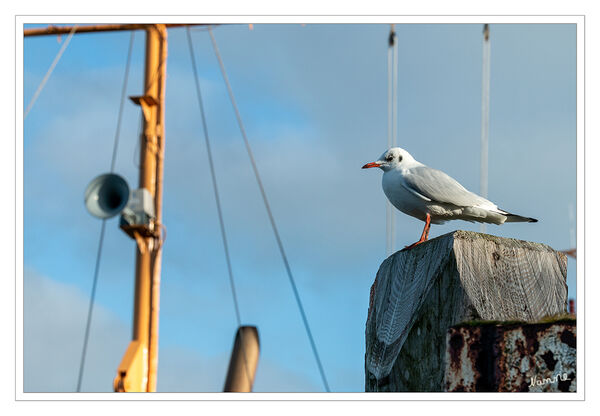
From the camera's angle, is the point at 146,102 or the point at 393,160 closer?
the point at 393,160

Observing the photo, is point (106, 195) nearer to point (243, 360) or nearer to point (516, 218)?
point (243, 360)

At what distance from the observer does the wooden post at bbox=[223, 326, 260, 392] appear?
11233mm

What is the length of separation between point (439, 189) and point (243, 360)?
7.91 meters

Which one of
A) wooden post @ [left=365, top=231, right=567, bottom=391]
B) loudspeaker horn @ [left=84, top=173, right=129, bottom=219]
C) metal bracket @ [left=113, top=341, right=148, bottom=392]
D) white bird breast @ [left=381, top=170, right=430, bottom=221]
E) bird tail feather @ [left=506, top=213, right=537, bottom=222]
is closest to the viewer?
wooden post @ [left=365, top=231, right=567, bottom=391]

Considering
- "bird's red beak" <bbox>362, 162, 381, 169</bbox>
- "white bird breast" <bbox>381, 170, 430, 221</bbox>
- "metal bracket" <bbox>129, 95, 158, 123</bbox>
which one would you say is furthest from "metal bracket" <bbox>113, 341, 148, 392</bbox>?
"white bird breast" <bbox>381, 170, 430, 221</bbox>

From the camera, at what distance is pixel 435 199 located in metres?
4.12

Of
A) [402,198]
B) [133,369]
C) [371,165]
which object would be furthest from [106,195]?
[402,198]

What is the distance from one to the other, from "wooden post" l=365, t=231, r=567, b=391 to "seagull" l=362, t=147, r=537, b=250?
1.72 m

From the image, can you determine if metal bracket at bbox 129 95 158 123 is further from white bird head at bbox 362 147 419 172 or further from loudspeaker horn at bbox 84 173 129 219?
white bird head at bbox 362 147 419 172

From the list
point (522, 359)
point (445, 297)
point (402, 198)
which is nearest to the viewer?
point (522, 359)

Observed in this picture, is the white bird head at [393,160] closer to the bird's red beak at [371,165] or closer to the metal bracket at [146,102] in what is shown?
the bird's red beak at [371,165]
